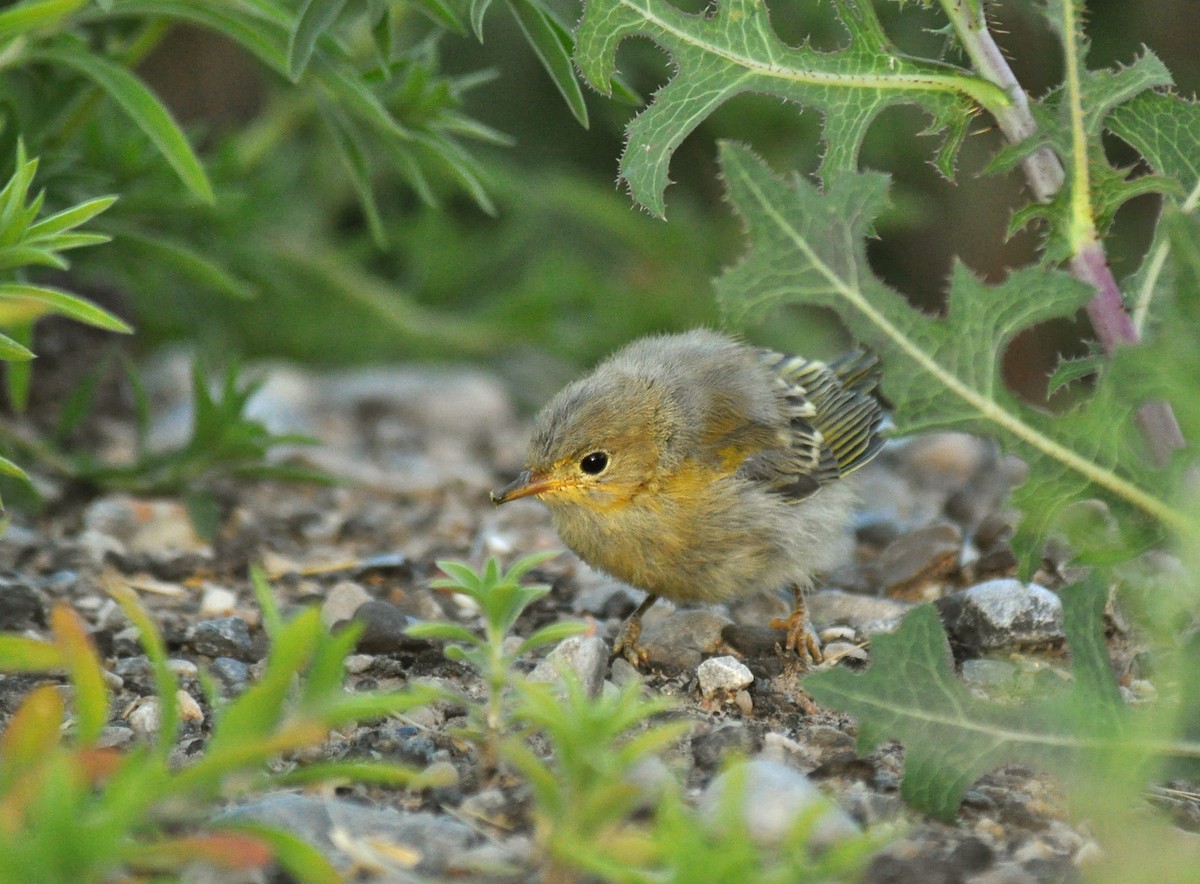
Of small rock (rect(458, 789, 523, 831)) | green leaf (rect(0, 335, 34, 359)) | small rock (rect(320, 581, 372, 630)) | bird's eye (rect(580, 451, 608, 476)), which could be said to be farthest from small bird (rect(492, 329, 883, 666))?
green leaf (rect(0, 335, 34, 359))

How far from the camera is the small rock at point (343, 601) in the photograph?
3613 millimetres

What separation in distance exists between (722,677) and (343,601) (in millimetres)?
1115

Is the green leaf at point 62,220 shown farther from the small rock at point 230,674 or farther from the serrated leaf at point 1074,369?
the serrated leaf at point 1074,369

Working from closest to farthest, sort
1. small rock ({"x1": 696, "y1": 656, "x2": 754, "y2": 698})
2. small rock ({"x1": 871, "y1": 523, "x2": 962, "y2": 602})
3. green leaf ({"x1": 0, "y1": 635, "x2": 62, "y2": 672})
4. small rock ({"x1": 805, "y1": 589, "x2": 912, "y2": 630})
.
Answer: green leaf ({"x1": 0, "y1": 635, "x2": 62, "y2": 672})
small rock ({"x1": 696, "y1": 656, "x2": 754, "y2": 698})
small rock ({"x1": 805, "y1": 589, "x2": 912, "y2": 630})
small rock ({"x1": 871, "y1": 523, "x2": 962, "y2": 602})

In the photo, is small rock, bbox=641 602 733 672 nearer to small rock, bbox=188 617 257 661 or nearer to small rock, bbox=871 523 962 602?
small rock, bbox=871 523 962 602

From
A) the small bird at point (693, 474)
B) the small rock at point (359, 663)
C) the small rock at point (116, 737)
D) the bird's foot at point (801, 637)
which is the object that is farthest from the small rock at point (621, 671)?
the small rock at point (116, 737)

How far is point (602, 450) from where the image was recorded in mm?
3986

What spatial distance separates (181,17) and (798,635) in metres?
2.22

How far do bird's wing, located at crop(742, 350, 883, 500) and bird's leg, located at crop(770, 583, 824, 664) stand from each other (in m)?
0.46

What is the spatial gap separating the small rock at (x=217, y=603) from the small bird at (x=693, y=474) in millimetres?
800

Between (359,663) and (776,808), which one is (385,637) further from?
(776,808)

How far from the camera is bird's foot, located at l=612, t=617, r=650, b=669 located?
11.1ft

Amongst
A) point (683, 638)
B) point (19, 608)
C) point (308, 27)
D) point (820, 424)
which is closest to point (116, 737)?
point (19, 608)

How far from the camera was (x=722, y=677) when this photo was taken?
3166 millimetres
